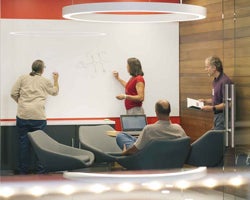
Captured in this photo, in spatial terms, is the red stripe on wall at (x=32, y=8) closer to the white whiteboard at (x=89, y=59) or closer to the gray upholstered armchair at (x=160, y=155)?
the white whiteboard at (x=89, y=59)

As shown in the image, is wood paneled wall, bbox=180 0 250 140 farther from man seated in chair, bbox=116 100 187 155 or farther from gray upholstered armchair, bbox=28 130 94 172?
gray upholstered armchair, bbox=28 130 94 172

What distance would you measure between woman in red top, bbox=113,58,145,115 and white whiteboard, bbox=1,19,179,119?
0.50m

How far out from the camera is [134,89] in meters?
8.90

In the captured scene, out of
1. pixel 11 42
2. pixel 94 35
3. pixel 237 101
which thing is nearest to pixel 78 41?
pixel 94 35

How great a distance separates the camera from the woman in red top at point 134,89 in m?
8.75

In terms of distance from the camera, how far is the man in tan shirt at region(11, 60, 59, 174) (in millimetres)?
8531

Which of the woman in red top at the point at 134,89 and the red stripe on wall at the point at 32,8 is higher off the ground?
the red stripe on wall at the point at 32,8

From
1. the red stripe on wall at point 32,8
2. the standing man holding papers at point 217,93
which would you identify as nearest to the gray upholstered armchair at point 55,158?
the standing man holding papers at point 217,93

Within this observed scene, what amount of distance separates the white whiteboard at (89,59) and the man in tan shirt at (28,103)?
43 cm

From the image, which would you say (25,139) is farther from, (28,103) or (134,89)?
(134,89)

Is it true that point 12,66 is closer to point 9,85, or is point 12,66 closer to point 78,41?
point 9,85

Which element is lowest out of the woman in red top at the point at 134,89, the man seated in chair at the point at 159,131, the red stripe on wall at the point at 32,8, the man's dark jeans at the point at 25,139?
the man's dark jeans at the point at 25,139

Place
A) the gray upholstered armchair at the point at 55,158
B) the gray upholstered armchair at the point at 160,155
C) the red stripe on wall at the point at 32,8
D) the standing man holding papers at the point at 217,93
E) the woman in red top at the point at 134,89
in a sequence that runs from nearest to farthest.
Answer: the gray upholstered armchair at the point at 160,155 < the gray upholstered armchair at the point at 55,158 < the standing man holding papers at the point at 217,93 < the woman in red top at the point at 134,89 < the red stripe on wall at the point at 32,8

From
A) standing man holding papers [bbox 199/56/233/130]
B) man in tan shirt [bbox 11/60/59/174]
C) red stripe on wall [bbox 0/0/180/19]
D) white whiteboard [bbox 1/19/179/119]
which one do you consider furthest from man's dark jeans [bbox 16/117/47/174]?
standing man holding papers [bbox 199/56/233/130]
